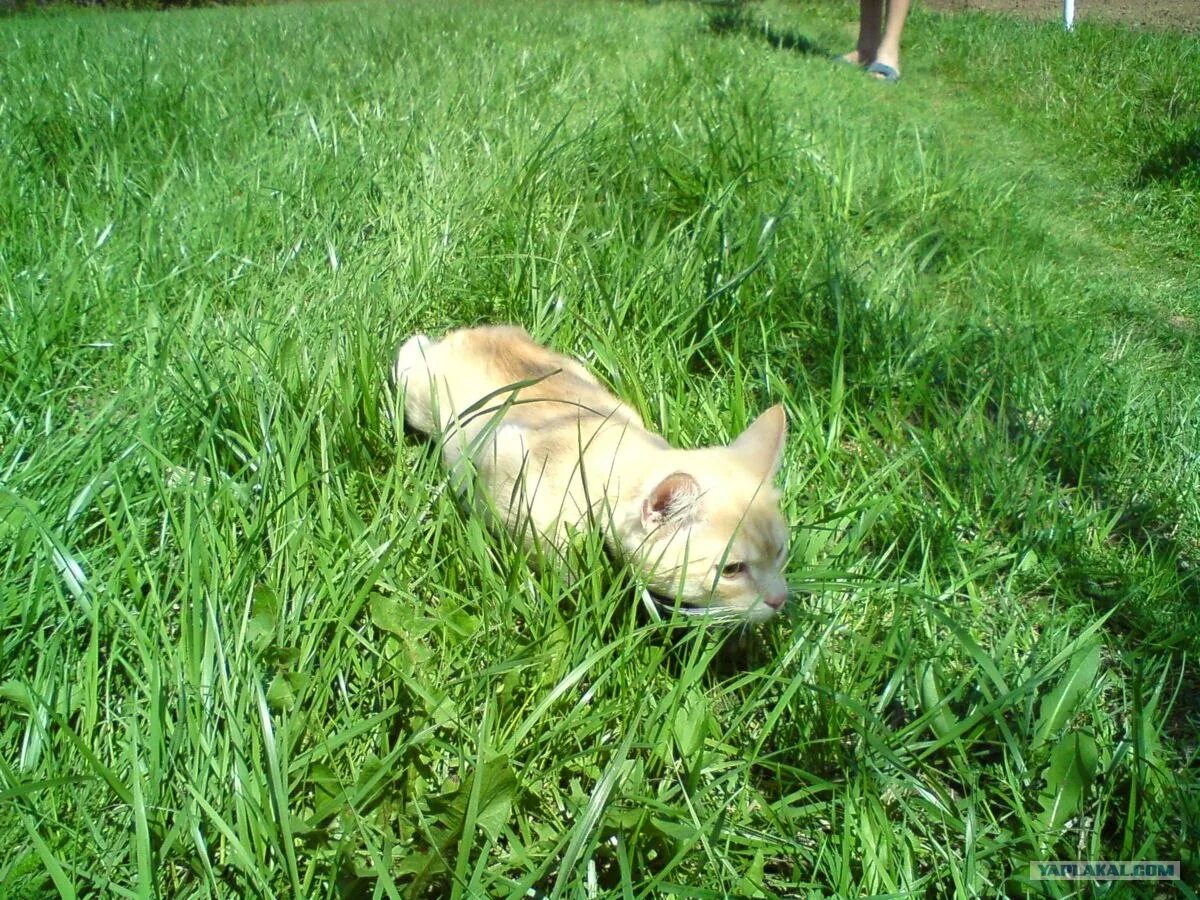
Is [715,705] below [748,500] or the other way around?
below

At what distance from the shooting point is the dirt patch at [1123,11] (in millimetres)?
6805

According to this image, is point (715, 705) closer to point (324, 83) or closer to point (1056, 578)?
point (1056, 578)

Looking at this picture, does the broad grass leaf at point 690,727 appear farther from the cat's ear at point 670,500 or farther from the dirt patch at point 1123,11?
the dirt patch at point 1123,11

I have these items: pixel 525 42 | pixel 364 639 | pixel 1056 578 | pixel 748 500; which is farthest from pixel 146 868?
pixel 525 42

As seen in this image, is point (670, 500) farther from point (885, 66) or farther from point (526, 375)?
point (885, 66)

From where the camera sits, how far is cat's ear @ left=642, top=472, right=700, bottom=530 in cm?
188

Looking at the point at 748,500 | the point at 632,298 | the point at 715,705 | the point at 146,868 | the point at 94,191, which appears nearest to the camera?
the point at 146,868

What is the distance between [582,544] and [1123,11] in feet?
26.6

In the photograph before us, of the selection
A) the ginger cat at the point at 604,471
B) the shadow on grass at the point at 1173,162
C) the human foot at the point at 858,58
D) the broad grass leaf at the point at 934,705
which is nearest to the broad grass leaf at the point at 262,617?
the ginger cat at the point at 604,471

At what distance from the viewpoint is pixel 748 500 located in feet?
6.57

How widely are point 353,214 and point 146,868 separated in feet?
8.32

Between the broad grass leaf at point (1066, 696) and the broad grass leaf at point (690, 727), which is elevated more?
the broad grass leaf at point (1066, 696)

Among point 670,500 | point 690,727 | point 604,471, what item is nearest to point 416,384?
point 604,471

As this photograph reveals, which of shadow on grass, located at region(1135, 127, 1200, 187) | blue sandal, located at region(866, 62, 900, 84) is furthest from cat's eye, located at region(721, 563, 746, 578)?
blue sandal, located at region(866, 62, 900, 84)
